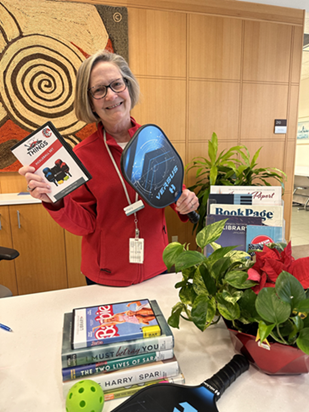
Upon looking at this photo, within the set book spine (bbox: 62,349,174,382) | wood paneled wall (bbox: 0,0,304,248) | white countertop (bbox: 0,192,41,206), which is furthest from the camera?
wood paneled wall (bbox: 0,0,304,248)

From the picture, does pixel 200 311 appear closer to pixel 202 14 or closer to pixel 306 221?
pixel 202 14

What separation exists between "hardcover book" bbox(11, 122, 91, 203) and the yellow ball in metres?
0.67

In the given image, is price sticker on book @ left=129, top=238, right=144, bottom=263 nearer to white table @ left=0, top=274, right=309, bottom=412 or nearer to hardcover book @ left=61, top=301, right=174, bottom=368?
white table @ left=0, top=274, right=309, bottom=412

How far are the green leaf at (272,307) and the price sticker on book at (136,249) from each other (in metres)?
0.73

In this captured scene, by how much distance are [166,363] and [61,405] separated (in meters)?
0.27

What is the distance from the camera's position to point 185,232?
3.51 meters

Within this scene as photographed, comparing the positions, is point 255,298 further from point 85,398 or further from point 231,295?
point 85,398

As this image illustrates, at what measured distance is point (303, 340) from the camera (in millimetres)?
609

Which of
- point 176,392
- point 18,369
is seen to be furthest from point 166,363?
point 18,369

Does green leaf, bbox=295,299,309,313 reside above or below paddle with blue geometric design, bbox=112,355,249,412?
above

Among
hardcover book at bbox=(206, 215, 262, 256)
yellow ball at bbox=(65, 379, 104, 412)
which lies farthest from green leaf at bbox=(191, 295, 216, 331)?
hardcover book at bbox=(206, 215, 262, 256)

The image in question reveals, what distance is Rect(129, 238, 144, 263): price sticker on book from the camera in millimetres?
1288

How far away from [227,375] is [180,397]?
0.14 meters

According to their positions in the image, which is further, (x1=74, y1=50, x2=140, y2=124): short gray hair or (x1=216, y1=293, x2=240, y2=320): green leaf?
(x1=74, y1=50, x2=140, y2=124): short gray hair
